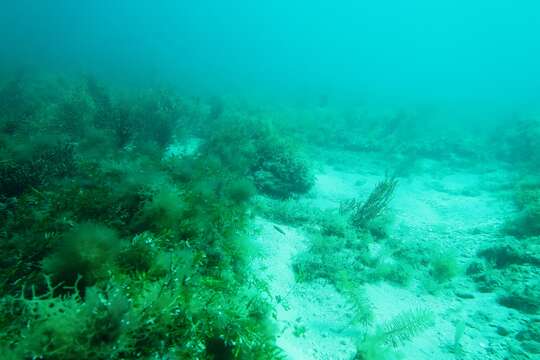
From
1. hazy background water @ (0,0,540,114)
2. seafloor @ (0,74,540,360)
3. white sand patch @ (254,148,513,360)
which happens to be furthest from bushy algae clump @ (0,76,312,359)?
hazy background water @ (0,0,540,114)

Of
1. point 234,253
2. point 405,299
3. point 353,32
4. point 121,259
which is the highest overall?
point 353,32

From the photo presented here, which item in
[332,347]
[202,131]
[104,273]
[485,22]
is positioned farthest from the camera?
[485,22]

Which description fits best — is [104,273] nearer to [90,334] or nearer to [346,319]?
[90,334]

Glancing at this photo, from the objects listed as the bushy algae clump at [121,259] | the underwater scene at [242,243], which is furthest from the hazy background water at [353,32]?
the bushy algae clump at [121,259]

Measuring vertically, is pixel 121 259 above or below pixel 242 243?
above

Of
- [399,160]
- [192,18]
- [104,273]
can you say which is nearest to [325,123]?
[399,160]

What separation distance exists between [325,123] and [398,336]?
1783cm

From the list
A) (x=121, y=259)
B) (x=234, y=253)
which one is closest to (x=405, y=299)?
(x=234, y=253)

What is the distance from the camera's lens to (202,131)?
14156 mm

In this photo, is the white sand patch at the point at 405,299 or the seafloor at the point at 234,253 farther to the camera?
the white sand patch at the point at 405,299

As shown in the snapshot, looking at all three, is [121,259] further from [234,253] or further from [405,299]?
[405,299]

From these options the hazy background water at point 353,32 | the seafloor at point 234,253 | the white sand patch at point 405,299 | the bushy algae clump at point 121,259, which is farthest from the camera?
the hazy background water at point 353,32

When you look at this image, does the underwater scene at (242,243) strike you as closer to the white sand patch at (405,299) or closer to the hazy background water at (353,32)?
the white sand patch at (405,299)

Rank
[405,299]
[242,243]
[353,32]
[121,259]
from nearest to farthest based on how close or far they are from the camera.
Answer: [121,259] → [242,243] → [405,299] → [353,32]
